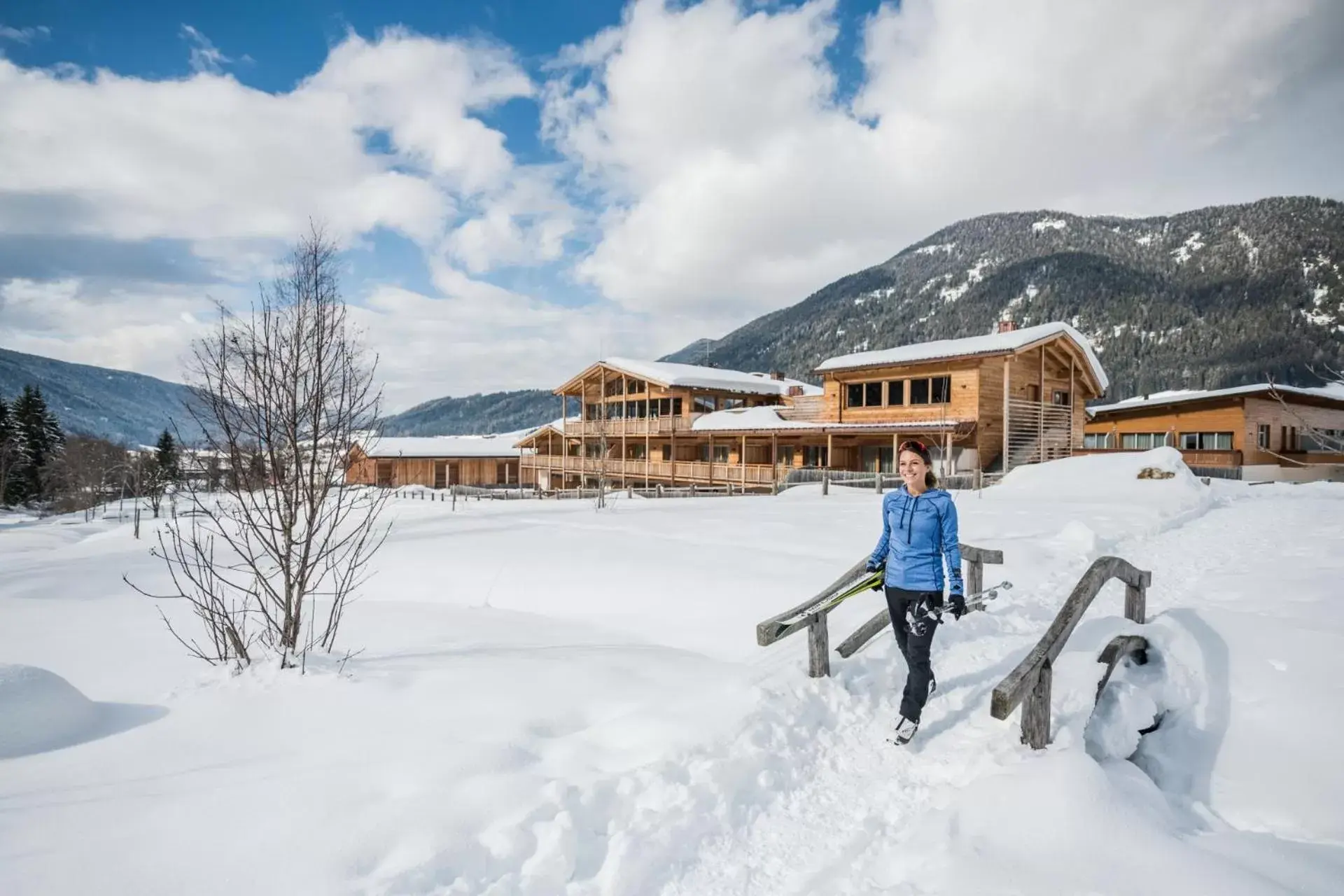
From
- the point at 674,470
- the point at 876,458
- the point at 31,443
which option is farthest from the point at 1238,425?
the point at 31,443

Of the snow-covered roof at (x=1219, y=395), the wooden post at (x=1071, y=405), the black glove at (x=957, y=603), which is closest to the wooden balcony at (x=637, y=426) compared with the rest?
the wooden post at (x=1071, y=405)

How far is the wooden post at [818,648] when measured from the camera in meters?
5.08

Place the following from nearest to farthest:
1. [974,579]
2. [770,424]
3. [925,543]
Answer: [925,543], [974,579], [770,424]

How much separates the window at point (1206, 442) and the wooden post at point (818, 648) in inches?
1380

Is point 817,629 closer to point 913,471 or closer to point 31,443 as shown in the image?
point 913,471

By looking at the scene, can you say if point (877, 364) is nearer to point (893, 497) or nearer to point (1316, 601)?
point (1316, 601)

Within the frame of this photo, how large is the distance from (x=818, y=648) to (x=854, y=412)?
2574cm

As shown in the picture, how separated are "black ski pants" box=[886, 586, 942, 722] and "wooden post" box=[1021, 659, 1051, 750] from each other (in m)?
0.65

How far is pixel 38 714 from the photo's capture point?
3729 millimetres

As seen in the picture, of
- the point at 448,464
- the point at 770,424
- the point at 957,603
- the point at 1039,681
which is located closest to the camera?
the point at 1039,681

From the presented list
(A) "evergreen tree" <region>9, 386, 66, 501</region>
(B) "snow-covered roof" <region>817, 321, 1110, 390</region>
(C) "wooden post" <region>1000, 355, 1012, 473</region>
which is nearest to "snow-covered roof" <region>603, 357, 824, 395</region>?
(B) "snow-covered roof" <region>817, 321, 1110, 390</region>

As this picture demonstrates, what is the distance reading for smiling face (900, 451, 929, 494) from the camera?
4.79 meters

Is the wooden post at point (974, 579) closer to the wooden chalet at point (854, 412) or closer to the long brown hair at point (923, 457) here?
the long brown hair at point (923, 457)

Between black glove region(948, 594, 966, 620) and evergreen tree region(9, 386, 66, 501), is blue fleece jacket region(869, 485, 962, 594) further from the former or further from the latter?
evergreen tree region(9, 386, 66, 501)
